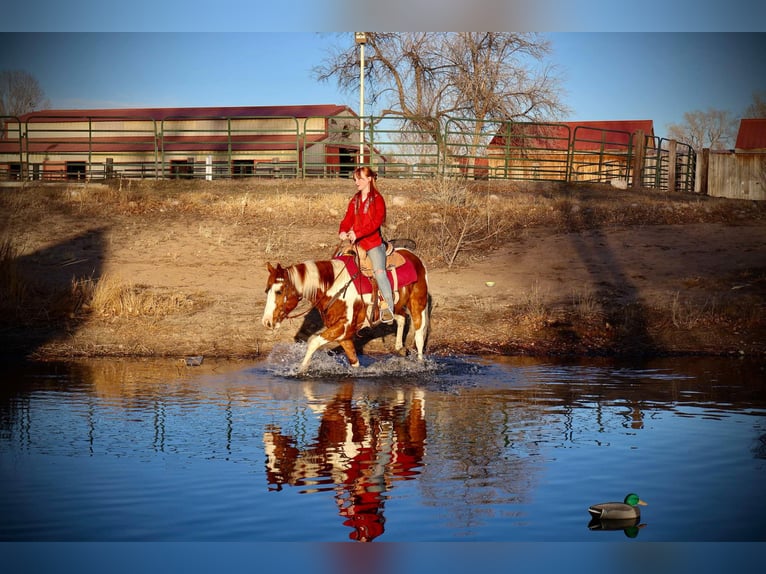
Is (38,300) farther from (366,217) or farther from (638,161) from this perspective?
(638,161)

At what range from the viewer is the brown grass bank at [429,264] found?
13.6 m

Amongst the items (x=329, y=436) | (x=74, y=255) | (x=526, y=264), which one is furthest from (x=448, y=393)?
(x=74, y=255)

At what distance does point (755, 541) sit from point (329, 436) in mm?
3674

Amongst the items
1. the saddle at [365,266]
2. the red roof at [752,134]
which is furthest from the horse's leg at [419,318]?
the red roof at [752,134]

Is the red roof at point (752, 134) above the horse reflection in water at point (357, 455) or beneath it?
above

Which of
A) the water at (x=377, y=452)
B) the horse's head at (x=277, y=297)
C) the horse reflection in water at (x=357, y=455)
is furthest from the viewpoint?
the horse's head at (x=277, y=297)

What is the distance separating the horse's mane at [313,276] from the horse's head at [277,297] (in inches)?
3.8

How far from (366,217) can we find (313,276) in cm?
90

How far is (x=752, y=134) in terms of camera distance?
3912cm

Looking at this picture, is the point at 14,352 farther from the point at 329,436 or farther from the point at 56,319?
the point at 329,436

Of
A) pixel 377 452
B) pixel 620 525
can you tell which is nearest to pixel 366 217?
pixel 377 452

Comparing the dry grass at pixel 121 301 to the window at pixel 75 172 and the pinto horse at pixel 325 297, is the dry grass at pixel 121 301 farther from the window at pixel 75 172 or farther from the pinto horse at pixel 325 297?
the window at pixel 75 172

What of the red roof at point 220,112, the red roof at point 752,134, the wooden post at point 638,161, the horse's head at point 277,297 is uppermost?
the red roof at point 220,112

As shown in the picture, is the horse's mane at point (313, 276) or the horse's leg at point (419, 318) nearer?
the horse's mane at point (313, 276)
